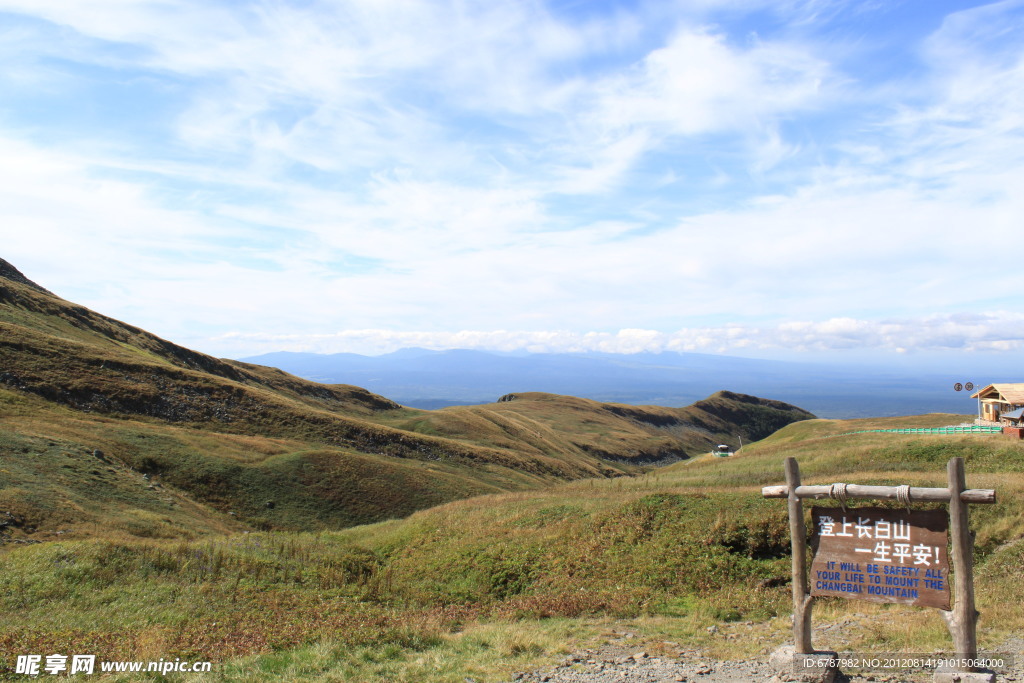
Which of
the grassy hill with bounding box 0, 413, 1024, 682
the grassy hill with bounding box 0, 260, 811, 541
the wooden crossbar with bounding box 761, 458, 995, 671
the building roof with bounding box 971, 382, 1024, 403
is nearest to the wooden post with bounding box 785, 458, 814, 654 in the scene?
the wooden crossbar with bounding box 761, 458, 995, 671

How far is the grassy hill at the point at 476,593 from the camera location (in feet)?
38.6

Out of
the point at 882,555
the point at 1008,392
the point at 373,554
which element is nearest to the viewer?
the point at 882,555

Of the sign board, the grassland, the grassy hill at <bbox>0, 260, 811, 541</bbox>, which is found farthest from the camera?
the grassy hill at <bbox>0, 260, 811, 541</bbox>

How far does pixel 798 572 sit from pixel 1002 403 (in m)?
60.4

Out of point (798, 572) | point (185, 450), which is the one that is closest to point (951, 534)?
point (798, 572)

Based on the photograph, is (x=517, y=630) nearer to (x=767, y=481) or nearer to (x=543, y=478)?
(x=767, y=481)

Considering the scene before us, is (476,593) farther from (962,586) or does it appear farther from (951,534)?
(951,534)

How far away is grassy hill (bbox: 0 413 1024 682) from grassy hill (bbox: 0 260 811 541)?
1031 cm

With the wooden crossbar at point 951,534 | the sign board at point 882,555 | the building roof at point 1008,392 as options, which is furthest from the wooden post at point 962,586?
the building roof at point 1008,392

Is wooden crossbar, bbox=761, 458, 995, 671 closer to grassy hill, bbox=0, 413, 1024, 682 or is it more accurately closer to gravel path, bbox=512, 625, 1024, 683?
gravel path, bbox=512, 625, 1024, 683

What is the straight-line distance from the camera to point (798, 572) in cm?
1091

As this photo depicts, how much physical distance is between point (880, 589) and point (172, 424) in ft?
202

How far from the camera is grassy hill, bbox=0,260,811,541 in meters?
31.3

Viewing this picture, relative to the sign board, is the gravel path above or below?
below
